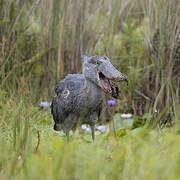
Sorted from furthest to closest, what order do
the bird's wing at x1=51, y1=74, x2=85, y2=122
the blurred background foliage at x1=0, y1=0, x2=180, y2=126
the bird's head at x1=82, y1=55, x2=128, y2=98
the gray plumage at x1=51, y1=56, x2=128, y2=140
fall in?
the blurred background foliage at x1=0, y1=0, x2=180, y2=126 → the bird's wing at x1=51, y1=74, x2=85, y2=122 → the gray plumage at x1=51, y1=56, x2=128, y2=140 → the bird's head at x1=82, y1=55, x2=128, y2=98

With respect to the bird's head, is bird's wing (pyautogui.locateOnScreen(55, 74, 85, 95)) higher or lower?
lower

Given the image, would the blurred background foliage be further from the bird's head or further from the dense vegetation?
the bird's head

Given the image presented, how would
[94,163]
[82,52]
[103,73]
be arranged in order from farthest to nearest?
[82,52]
[103,73]
[94,163]

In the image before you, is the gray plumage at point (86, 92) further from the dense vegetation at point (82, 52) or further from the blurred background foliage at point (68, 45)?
the blurred background foliage at point (68, 45)

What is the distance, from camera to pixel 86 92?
11.1ft

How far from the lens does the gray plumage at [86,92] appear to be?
318cm

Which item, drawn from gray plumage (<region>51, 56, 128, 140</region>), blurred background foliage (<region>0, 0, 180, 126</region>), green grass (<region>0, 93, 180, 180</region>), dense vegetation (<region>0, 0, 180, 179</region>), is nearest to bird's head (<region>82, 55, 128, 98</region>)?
gray plumage (<region>51, 56, 128, 140</region>)

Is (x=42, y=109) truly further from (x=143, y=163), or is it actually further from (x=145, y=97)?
(x=143, y=163)

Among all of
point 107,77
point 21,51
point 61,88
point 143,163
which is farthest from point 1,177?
point 21,51

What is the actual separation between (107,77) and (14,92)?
5.37ft

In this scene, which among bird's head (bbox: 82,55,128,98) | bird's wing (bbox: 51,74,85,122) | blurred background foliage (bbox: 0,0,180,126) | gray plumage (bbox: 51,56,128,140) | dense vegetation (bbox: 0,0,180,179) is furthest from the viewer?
blurred background foliage (bbox: 0,0,180,126)

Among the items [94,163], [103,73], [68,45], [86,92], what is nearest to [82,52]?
[68,45]

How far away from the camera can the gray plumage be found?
318 centimetres

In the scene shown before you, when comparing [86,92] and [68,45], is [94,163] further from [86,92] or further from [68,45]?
[68,45]
